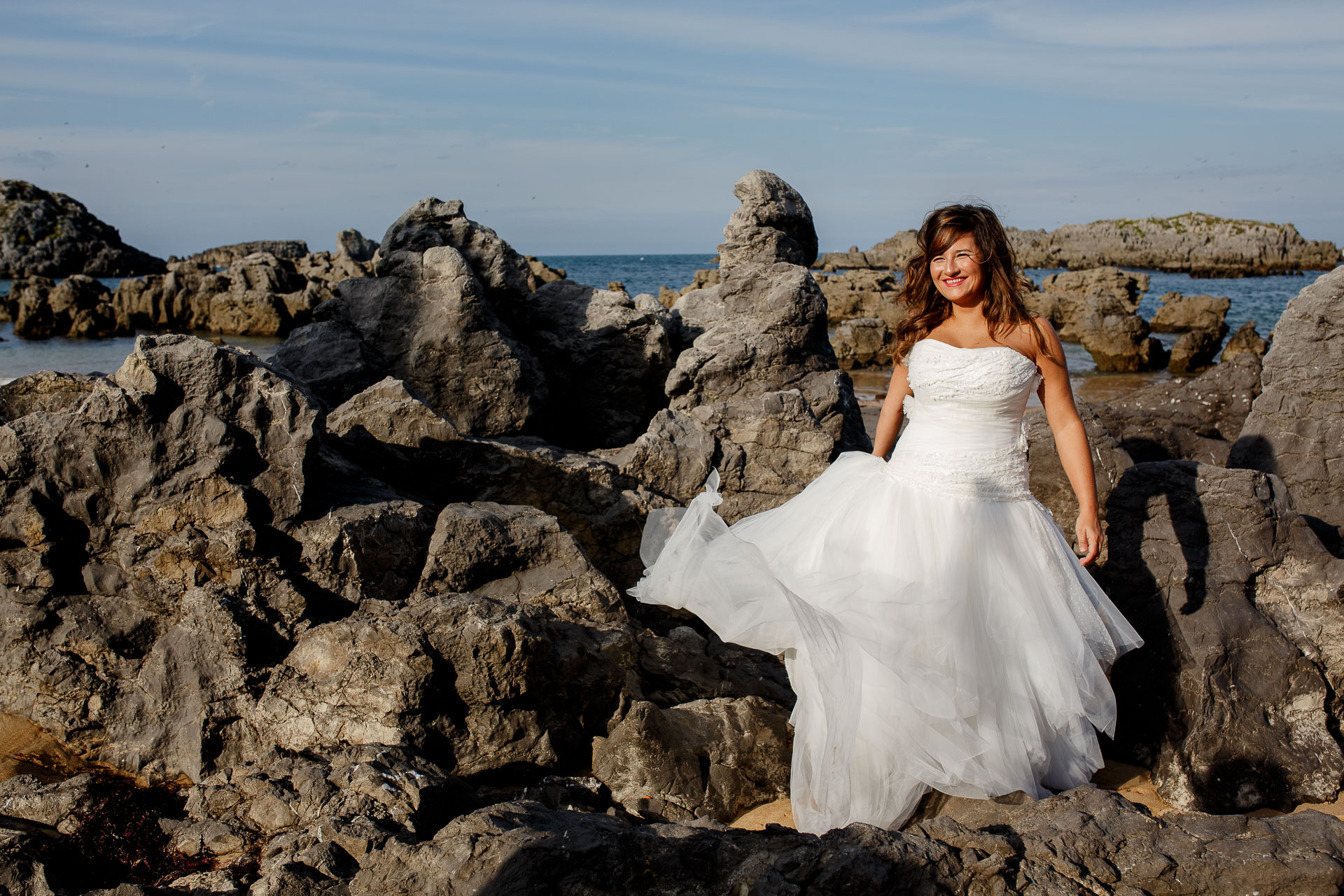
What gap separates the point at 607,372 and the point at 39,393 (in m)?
4.93

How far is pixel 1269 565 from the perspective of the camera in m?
4.24

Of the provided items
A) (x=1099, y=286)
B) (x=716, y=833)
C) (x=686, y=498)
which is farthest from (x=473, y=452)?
(x=1099, y=286)

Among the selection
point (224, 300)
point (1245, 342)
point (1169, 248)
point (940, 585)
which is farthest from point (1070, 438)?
point (1169, 248)

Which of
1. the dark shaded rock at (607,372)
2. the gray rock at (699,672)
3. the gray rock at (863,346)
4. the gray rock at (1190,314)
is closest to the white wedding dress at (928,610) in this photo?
the gray rock at (699,672)

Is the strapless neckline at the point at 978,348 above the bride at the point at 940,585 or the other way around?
above

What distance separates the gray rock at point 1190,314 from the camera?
29.2 metres

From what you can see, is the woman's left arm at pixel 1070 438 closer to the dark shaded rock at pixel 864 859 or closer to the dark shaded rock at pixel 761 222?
the dark shaded rock at pixel 864 859

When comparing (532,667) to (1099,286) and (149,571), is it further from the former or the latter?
(1099,286)

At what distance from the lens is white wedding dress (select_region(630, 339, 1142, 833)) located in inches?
129

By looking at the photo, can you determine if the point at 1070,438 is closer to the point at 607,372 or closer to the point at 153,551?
→ the point at 153,551

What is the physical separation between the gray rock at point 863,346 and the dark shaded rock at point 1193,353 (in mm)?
8040

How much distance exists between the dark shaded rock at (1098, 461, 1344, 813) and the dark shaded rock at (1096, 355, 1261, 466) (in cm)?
248

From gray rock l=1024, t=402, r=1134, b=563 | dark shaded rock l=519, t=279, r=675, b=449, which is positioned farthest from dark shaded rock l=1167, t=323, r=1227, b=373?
gray rock l=1024, t=402, r=1134, b=563

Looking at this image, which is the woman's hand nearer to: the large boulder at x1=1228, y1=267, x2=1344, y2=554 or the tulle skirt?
the tulle skirt
